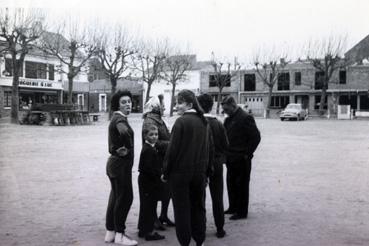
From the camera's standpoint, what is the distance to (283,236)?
5.36 metres

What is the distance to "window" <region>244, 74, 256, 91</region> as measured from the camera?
56.1 metres

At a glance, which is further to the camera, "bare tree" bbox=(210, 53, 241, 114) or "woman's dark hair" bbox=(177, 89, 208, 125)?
"bare tree" bbox=(210, 53, 241, 114)

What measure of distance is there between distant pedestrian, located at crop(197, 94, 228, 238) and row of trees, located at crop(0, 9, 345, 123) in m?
22.8

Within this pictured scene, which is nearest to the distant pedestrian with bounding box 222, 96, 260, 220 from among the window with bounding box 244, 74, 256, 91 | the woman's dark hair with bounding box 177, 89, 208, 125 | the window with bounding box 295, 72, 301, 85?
the woman's dark hair with bounding box 177, 89, 208, 125

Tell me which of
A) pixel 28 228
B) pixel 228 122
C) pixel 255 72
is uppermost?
pixel 255 72

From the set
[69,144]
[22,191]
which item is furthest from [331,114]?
[22,191]

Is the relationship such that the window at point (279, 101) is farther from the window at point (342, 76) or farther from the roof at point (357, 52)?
the roof at point (357, 52)

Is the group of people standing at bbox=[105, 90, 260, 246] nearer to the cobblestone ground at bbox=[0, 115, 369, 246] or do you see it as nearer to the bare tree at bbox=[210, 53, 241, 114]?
the cobblestone ground at bbox=[0, 115, 369, 246]

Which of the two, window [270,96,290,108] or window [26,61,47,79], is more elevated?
window [26,61,47,79]

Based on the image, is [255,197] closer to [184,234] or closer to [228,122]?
[228,122]

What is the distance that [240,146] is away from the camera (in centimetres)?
632

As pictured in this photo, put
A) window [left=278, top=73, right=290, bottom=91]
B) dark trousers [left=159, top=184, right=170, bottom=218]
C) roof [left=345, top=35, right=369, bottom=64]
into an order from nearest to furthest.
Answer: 1. dark trousers [left=159, top=184, right=170, bottom=218]
2. roof [left=345, top=35, right=369, bottom=64]
3. window [left=278, top=73, right=290, bottom=91]

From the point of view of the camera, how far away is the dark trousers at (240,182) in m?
6.29

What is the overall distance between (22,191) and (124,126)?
3.89m
